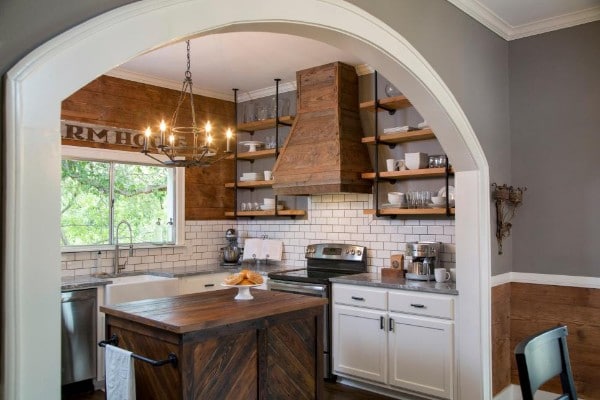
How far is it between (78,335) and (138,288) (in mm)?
609

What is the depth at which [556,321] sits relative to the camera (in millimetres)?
3889

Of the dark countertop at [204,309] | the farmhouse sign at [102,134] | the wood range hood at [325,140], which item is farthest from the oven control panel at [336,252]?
the farmhouse sign at [102,134]

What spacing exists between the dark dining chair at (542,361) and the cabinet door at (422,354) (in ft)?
5.92

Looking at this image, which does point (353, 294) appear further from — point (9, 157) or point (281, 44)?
point (9, 157)

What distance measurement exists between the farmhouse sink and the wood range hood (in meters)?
1.43

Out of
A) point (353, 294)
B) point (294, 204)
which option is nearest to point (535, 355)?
point (353, 294)

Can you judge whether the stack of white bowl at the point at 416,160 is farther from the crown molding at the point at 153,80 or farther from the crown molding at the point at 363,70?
the crown molding at the point at 153,80

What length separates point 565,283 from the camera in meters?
3.85

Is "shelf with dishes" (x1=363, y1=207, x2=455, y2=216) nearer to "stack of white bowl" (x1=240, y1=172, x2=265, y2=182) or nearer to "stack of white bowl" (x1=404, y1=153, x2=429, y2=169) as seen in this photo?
"stack of white bowl" (x1=404, y1=153, x2=429, y2=169)

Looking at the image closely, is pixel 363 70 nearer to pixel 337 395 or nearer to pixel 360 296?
pixel 360 296

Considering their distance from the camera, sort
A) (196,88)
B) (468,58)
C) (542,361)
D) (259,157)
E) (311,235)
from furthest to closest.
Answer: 1. (259,157)
2. (196,88)
3. (311,235)
4. (468,58)
5. (542,361)

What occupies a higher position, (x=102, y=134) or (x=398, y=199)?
(x=102, y=134)

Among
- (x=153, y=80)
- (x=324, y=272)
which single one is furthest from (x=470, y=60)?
(x=153, y=80)

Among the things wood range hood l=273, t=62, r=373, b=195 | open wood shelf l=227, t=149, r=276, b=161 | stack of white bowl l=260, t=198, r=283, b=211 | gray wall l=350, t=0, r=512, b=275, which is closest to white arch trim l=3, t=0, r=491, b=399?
gray wall l=350, t=0, r=512, b=275
